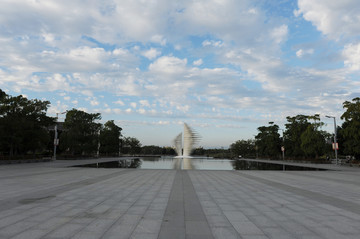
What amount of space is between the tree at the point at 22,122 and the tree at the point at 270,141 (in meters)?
45.8

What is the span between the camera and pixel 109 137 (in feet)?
185

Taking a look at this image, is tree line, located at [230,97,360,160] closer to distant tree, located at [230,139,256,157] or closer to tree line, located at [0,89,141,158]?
distant tree, located at [230,139,256,157]

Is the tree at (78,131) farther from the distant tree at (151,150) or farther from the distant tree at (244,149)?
the distant tree at (151,150)

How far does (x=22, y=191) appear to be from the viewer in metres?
9.70

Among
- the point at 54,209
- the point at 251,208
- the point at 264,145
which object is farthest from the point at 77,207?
the point at 264,145

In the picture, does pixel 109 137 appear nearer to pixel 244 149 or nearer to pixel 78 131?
pixel 78 131

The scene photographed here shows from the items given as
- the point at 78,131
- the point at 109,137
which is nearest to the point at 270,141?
the point at 109,137

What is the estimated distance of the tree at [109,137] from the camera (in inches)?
2212

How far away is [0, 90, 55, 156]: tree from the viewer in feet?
89.3

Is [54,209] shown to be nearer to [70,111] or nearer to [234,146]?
[70,111]

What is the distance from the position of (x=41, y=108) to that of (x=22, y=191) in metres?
26.9

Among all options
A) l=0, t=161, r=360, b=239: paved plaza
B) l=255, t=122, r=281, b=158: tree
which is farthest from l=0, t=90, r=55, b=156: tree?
l=255, t=122, r=281, b=158: tree

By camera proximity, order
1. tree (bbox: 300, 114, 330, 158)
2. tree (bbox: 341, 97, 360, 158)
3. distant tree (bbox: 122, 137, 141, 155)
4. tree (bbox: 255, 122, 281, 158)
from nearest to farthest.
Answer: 1. tree (bbox: 341, 97, 360, 158)
2. tree (bbox: 300, 114, 330, 158)
3. tree (bbox: 255, 122, 281, 158)
4. distant tree (bbox: 122, 137, 141, 155)

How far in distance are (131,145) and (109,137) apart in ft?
84.6
